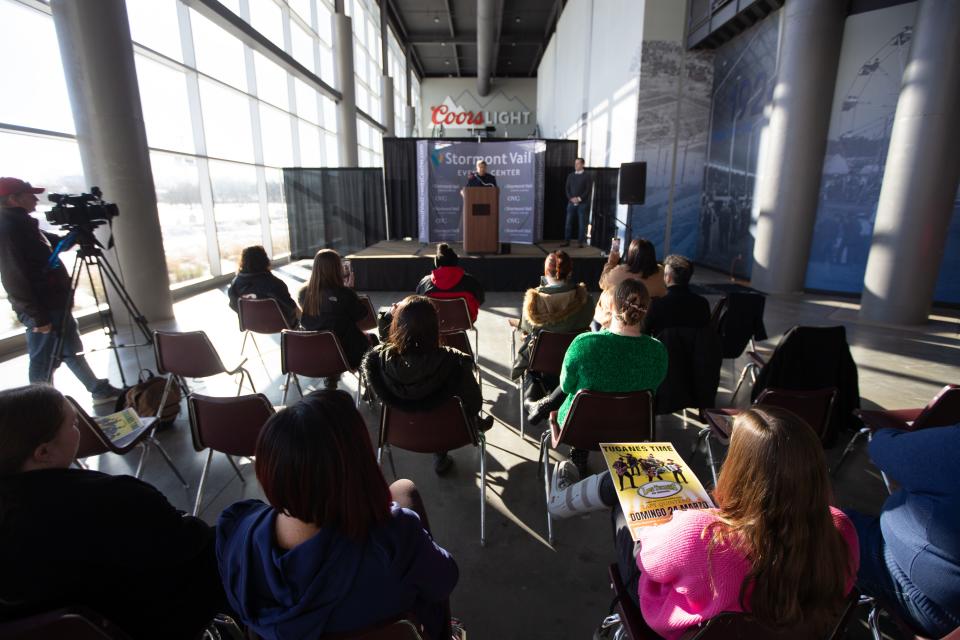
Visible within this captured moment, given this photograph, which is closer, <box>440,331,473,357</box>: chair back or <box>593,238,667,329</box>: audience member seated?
<box>440,331,473,357</box>: chair back

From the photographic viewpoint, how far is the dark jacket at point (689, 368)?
9.22 ft

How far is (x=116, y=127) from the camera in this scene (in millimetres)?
5176

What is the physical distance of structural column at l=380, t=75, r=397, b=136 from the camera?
62.3 feet

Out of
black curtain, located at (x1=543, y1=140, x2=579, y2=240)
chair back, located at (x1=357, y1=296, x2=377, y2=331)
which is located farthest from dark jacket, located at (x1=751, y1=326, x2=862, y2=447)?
black curtain, located at (x1=543, y1=140, x2=579, y2=240)

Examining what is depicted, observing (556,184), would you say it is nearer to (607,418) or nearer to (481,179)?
(481,179)

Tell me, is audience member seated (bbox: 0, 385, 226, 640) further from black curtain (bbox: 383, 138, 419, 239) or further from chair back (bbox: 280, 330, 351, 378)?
black curtain (bbox: 383, 138, 419, 239)

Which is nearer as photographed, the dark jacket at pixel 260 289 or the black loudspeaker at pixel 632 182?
the dark jacket at pixel 260 289

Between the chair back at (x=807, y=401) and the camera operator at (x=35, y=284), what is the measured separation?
4.33 meters

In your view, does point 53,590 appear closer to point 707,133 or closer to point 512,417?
point 512,417

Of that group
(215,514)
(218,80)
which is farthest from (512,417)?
(218,80)

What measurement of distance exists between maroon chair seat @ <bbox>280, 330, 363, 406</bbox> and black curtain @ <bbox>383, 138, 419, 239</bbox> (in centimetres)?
777

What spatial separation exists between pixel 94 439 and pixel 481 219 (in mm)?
6256

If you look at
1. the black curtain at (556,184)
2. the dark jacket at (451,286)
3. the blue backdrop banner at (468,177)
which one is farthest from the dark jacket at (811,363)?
the black curtain at (556,184)

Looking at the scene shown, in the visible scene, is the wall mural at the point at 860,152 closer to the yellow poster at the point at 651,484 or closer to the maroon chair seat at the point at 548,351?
the maroon chair seat at the point at 548,351
